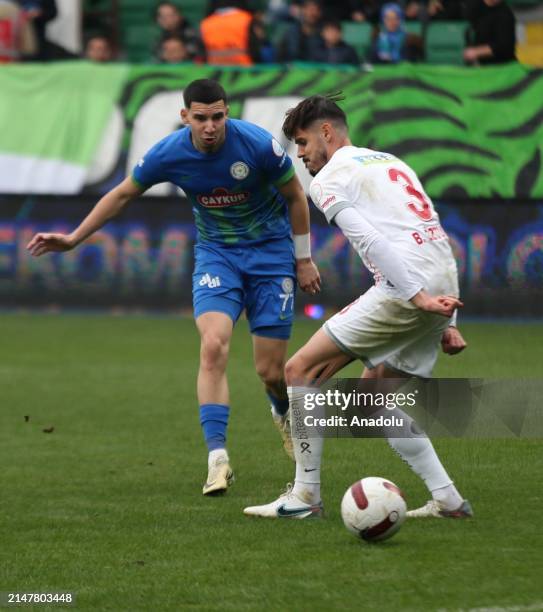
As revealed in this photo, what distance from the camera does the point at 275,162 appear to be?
8016mm

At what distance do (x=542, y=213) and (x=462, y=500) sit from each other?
35.4 feet

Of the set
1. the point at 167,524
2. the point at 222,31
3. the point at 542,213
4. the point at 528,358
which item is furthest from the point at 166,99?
the point at 167,524

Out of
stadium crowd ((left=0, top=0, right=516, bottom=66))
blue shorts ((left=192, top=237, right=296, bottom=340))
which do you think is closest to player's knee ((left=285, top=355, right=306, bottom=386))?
blue shorts ((left=192, top=237, right=296, bottom=340))

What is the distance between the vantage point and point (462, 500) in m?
6.79

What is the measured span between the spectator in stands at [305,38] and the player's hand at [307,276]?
10.7 meters

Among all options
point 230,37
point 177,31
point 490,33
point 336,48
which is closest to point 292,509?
point 490,33

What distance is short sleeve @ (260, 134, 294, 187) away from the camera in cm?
799

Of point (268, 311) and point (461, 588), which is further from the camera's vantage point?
point (268, 311)

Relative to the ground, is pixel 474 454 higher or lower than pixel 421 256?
lower

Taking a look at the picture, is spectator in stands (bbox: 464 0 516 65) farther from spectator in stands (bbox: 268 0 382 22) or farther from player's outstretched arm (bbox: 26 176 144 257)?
player's outstretched arm (bbox: 26 176 144 257)

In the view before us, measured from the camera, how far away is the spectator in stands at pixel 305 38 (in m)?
18.7

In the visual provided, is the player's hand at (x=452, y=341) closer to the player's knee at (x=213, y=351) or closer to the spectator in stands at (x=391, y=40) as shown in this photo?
the player's knee at (x=213, y=351)

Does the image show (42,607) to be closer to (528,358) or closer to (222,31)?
(528,358)

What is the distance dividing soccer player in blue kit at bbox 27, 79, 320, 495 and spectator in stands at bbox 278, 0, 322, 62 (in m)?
10.7
